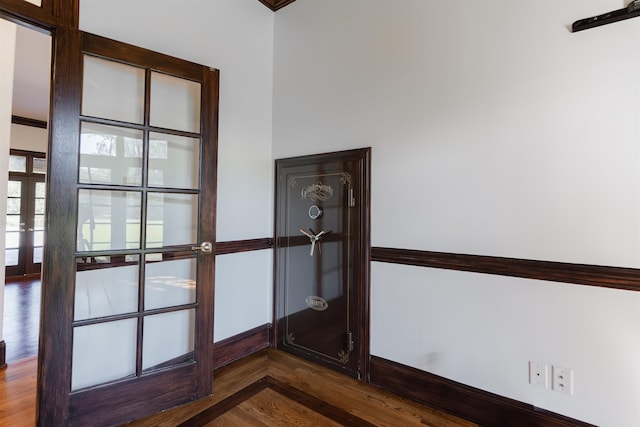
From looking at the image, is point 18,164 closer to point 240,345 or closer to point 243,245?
point 243,245

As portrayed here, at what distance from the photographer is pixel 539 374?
1.62 meters

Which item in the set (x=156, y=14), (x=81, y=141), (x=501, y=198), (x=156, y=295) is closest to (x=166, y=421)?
(x=156, y=295)

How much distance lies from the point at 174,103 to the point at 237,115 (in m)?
0.59

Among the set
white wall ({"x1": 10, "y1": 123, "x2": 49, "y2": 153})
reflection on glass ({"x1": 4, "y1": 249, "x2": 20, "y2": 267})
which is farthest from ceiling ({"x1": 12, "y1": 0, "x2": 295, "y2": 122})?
reflection on glass ({"x1": 4, "y1": 249, "x2": 20, "y2": 267})

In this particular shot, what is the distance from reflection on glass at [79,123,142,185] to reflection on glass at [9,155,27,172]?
602 centimetres

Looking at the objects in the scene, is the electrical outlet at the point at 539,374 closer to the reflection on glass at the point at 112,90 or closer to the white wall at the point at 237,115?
the white wall at the point at 237,115

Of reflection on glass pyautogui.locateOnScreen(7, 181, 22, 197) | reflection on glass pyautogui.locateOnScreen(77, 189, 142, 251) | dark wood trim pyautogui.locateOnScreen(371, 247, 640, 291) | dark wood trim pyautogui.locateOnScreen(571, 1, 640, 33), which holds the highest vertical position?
dark wood trim pyautogui.locateOnScreen(571, 1, 640, 33)

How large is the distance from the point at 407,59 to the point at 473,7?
0.45 metres

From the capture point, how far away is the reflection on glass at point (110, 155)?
171 centimetres

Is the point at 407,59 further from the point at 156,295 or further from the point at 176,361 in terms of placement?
the point at 176,361

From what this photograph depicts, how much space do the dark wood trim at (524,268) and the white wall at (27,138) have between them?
721 centimetres

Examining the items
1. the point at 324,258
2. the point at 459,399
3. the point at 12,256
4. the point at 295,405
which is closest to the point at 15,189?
the point at 12,256

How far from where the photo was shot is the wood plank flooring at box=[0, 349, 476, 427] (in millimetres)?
1781

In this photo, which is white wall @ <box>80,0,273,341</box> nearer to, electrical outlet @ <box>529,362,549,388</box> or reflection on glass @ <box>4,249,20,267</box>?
electrical outlet @ <box>529,362,549,388</box>
